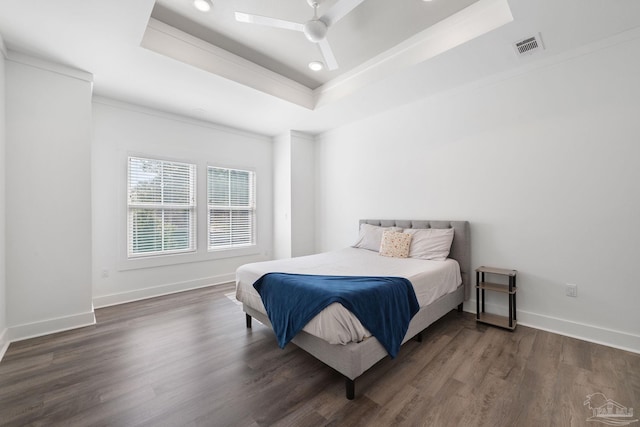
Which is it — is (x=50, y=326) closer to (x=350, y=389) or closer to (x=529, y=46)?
(x=350, y=389)

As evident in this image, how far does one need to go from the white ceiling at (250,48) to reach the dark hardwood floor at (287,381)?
9.19ft

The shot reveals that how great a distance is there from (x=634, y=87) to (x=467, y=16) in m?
1.60

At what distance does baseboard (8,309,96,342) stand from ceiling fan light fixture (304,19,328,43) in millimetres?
3646

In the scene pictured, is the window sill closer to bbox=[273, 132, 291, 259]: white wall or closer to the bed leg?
bbox=[273, 132, 291, 259]: white wall

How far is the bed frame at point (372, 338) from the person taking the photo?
5.74 ft

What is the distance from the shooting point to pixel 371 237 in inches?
153

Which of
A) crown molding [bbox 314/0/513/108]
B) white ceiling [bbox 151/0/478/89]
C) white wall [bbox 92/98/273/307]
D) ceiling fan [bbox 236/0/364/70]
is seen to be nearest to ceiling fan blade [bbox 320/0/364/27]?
ceiling fan [bbox 236/0/364/70]

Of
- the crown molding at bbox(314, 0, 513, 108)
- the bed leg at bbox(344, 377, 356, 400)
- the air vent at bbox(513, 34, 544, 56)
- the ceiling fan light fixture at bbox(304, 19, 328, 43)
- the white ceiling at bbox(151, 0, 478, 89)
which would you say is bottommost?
the bed leg at bbox(344, 377, 356, 400)

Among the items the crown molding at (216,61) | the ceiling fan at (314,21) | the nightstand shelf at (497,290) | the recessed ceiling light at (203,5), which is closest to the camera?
the ceiling fan at (314,21)

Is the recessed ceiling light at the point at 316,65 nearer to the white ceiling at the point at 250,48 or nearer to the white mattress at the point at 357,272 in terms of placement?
the white ceiling at the point at 250,48

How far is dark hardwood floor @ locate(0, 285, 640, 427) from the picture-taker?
1.61 meters

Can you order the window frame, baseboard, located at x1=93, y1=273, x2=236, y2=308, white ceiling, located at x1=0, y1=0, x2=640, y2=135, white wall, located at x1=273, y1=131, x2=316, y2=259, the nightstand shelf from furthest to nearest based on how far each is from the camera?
white wall, located at x1=273, y1=131, x2=316, y2=259, the window frame, baseboard, located at x1=93, y1=273, x2=236, y2=308, the nightstand shelf, white ceiling, located at x1=0, y1=0, x2=640, y2=135

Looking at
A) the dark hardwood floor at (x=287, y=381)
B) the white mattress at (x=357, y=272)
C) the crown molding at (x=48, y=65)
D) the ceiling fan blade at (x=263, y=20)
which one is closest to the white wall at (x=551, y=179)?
the dark hardwood floor at (x=287, y=381)

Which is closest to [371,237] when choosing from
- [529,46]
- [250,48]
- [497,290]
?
[497,290]
